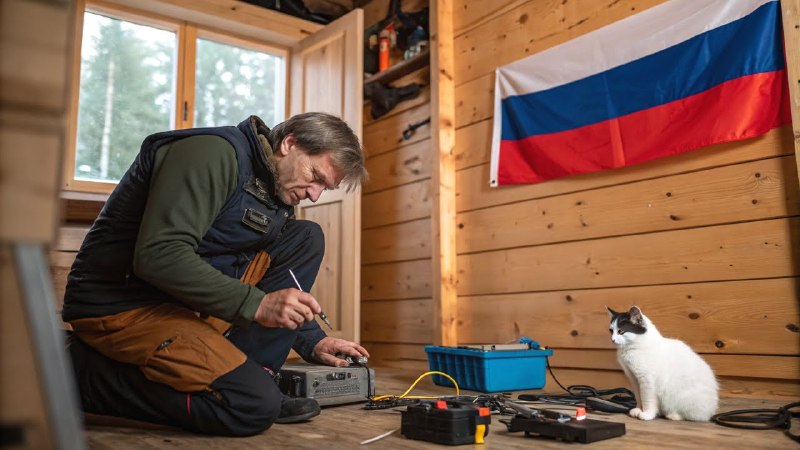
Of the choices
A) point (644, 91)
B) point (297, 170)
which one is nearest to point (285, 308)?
point (297, 170)

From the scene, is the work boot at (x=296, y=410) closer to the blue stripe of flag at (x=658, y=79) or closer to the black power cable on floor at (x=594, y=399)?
the black power cable on floor at (x=594, y=399)

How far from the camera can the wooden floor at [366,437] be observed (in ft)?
4.38

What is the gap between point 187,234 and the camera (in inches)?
53.6

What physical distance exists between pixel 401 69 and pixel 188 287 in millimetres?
2553

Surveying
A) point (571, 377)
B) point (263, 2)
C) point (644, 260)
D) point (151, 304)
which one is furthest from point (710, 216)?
point (263, 2)

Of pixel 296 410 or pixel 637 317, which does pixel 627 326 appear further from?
pixel 296 410

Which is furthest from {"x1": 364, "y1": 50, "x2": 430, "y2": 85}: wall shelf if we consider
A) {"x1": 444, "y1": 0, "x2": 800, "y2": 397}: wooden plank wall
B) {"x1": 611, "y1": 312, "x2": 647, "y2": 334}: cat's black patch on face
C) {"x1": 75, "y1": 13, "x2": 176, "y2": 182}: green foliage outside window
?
{"x1": 611, "y1": 312, "x2": 647, "y2": 334}: cat's black patch on face

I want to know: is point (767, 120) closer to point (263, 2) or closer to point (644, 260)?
point (644, 260)

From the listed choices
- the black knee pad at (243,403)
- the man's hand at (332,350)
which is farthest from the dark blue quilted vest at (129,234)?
the man's hand at (332,350)

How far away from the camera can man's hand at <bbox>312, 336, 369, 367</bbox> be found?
1966mm

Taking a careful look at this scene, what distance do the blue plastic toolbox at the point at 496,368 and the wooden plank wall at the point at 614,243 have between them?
300 millimetres

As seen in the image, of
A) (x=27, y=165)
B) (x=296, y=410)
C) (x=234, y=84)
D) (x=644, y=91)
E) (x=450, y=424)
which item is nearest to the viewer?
(x=27, y=165)

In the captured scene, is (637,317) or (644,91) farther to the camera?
(644,91)

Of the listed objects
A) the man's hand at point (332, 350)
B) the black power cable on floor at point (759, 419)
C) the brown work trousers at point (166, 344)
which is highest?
the brown work trousers at point (166, 344)
